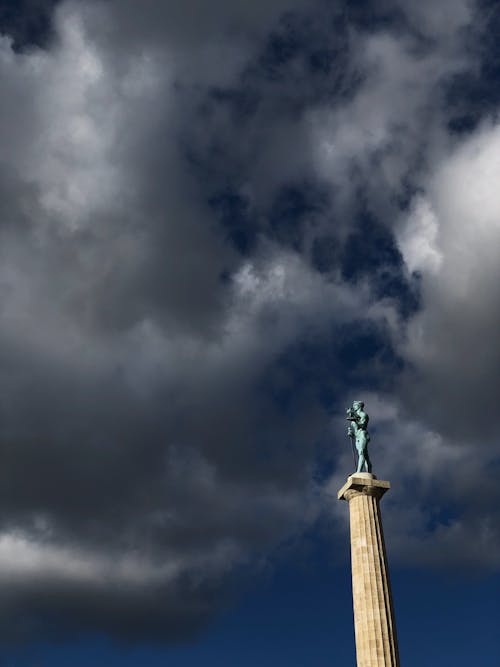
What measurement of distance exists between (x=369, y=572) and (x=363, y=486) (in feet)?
16.0

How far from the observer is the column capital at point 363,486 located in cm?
4306

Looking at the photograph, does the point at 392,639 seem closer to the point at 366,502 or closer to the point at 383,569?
the point at 383,569

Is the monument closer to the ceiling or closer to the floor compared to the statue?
closer to the floor

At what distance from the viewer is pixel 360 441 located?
4650cm

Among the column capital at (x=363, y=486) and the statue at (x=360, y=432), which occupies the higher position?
the statue at (x=360, y=432)

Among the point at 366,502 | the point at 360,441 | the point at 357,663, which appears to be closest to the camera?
the point at 357,663

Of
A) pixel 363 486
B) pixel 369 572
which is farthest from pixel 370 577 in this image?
pixel 363 486

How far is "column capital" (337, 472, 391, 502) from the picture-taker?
1695 inches

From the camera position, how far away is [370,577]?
40.7m

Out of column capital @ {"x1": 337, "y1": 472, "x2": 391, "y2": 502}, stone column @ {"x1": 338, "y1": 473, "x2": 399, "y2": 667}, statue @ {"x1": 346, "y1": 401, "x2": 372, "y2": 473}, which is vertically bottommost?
stone column @ {"x1": 338, "y1": 473, "x2": 399, "y2": 667}

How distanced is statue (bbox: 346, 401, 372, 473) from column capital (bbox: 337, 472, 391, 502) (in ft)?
5.09

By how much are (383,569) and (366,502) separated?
3.84 meters

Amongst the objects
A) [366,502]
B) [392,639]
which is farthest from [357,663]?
[366,502]

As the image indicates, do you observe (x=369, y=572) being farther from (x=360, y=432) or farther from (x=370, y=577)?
(x=360, y=432)
